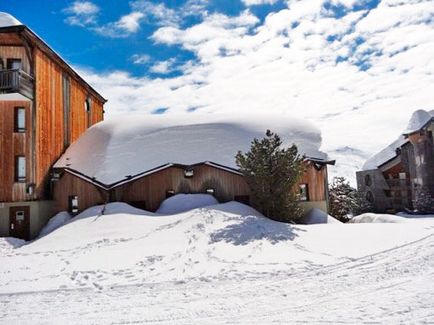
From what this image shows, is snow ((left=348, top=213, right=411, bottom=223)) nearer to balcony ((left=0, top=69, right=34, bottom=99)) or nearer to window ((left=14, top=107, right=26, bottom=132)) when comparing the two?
window ((left=14, top=107, right=26, bottom=132))

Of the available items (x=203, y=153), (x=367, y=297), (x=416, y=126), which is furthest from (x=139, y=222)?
(x=416, y=126)

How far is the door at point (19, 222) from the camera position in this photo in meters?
20.0

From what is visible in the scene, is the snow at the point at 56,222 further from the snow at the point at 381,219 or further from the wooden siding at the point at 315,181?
the snow at the point at 381,219

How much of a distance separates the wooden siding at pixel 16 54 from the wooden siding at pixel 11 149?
8.04 feet

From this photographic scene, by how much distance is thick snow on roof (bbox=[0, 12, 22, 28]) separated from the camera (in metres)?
20.1

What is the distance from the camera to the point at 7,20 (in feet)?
67.1

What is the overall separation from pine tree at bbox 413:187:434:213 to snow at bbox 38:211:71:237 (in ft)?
101

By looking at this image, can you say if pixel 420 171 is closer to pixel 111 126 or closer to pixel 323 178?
pixel 323 178

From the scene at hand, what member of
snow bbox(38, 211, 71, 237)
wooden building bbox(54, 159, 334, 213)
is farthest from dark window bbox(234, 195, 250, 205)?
snow bbox(38, 211, 71, 237)

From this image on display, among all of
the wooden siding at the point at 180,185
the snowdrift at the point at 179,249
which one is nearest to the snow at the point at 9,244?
the snowdrift at the point at 179,249

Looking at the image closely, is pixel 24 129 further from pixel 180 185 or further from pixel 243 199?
pixel 243 199

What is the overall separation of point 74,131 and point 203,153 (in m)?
10.9

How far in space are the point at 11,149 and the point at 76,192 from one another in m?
4.69

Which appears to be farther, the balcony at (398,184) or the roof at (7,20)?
the balcony at (398,184)
